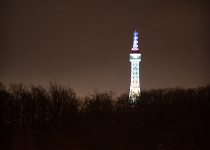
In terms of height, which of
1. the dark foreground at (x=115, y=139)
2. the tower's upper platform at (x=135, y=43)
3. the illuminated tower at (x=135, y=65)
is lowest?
the dark foreground at (x=115, y=139)

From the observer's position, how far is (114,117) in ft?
133

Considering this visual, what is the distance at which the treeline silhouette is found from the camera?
25547 millimetres

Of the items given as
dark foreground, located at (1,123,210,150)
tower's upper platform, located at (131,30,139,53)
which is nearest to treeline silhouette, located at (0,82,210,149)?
dark foreground, located at (1,123,210,150)

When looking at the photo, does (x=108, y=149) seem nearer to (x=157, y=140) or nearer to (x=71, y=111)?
(x=157, y=140)

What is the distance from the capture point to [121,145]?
936 inches

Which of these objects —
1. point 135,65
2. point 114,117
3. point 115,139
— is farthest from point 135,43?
point 115,139

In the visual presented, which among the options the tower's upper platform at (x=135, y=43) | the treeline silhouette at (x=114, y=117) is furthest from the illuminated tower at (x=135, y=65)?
the treeline silhouette at (x=114, y=117)

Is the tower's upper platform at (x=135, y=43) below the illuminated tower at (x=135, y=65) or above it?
above

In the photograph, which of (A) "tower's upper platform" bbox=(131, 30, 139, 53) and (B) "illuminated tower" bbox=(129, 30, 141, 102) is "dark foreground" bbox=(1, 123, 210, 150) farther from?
(B) "illuminated tower" bbox=(129, 30, 141, 102)

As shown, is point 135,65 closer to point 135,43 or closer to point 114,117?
point 135,43

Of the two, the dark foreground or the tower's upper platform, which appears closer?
the dark foreground

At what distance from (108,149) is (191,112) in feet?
52.3

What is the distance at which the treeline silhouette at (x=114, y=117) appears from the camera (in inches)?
1006

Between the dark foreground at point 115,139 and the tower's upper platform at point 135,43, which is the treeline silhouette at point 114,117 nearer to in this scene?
the dark foreground at point 115,139
